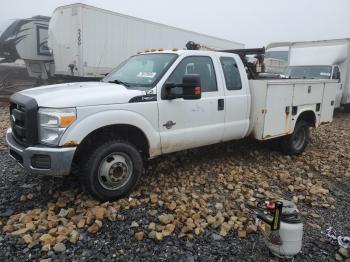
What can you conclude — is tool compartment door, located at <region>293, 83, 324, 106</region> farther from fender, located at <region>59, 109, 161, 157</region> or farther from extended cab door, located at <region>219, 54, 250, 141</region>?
fender, located at <region>59, 109, 161, 157</region>

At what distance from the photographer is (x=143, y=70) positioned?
15.1ft

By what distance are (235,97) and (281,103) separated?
1012mm


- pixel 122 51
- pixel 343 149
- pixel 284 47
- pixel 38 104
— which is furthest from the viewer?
pixel 284 47

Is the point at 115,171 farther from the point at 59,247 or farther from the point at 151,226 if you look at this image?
the point at 59,247

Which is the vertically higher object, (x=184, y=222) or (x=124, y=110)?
(x=124, y=110)

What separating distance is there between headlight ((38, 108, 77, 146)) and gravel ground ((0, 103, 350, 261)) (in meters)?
0.89

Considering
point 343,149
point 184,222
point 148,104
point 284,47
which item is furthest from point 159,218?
point 284,47

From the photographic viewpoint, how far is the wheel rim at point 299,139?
247 inches

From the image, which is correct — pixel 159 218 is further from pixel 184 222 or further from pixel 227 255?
pixel 227 255

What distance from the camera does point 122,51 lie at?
12141 millimetres

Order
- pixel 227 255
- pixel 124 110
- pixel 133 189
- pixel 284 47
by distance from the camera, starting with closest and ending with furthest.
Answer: pixel 227 255 < pixel 124 110 < pixel 133 189 < pixel 284 47

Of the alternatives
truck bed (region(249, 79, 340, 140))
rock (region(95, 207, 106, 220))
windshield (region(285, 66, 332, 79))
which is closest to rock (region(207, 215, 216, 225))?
rock (region(95, 207, 106, 220))

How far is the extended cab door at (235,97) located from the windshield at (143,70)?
99cm

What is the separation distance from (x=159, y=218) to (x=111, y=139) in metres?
1.11
